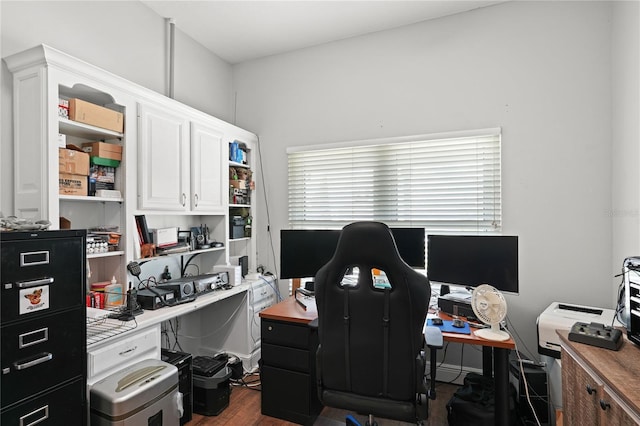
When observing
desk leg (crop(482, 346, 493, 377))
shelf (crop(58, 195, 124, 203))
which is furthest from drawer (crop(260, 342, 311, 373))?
shelf (crop(58, 195, 124, 203))

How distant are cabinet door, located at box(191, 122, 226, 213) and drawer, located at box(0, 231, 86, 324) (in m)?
1.19

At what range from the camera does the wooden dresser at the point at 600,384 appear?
108 cm

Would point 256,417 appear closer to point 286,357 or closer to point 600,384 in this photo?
point 286,357

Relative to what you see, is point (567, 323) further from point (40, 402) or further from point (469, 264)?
point (40, 402)

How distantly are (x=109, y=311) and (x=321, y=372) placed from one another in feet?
4.58

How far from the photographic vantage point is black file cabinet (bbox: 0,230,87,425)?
1323 mm

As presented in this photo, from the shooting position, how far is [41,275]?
1434mm

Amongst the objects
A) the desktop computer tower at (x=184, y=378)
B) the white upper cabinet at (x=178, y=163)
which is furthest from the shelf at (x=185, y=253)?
the desktop computer tower at (x=184, y=378)

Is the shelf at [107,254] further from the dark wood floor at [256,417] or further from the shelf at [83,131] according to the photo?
the dark wood floor at [256,417]

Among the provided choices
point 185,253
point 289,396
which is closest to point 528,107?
point 289,396

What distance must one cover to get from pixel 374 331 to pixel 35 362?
1.50 m

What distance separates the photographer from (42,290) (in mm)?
1433

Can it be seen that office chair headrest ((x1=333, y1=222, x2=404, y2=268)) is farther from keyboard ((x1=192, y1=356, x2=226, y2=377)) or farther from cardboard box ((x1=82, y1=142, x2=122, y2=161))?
cardboard box ((x1=82, y1=142, x2=122, y2=161))

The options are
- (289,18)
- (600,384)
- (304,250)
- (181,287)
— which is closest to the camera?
(600,384)
